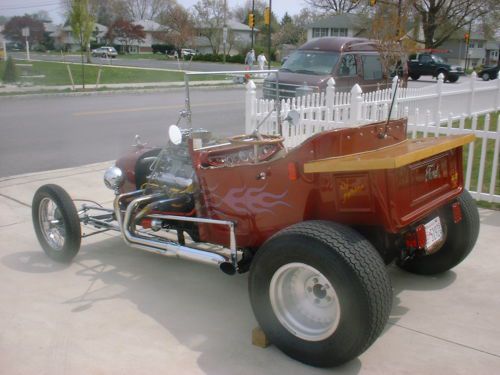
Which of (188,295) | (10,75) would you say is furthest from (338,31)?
(188,295)

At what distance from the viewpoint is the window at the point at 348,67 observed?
13.2 metres

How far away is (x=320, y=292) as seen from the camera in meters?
3.21

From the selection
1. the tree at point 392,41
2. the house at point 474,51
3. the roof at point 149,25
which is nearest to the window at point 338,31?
the house at point 474,51

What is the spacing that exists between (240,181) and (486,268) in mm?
2305

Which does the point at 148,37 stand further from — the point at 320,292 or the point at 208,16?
the point at 320,292

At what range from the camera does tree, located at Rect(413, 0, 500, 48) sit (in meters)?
36.4

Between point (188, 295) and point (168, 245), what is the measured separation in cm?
42

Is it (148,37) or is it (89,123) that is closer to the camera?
(89,123)

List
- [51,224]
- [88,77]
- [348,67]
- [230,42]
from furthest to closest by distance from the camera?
[230,42], [88,77], [348,67], [51,224]

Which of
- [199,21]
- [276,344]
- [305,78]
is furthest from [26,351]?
[199,21]

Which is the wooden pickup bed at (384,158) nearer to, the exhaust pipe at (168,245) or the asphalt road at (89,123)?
the exhaust pipe at (168,245)

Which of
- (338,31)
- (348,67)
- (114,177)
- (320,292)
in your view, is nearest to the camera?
(320,292)

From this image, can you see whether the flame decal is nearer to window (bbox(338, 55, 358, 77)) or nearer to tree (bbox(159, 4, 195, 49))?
window (bbox(338, 55, 358, 77))

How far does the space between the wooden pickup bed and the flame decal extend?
0.46 meters
